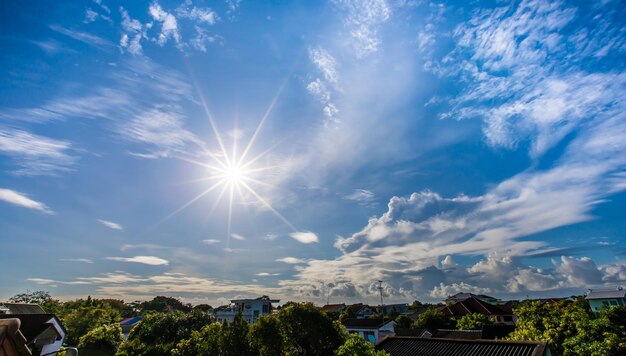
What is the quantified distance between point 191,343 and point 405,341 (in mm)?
16761

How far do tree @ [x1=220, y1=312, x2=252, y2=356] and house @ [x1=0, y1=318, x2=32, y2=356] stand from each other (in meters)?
20.7

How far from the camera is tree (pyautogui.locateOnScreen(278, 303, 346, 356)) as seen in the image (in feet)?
66.2

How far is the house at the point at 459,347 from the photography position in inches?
603

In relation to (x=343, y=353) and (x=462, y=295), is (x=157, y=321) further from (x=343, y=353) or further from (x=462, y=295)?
(x=462, y=295)

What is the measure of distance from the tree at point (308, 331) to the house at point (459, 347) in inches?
154

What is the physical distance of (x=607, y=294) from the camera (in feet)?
169

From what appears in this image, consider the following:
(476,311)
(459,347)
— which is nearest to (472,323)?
(476,311)

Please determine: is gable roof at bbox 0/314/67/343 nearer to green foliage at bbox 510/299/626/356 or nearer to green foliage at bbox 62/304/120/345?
green foliage at bbox 62/304/120/345

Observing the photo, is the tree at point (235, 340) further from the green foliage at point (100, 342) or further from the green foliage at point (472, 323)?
the green foliage at point (472, 323)

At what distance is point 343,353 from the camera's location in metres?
14.1

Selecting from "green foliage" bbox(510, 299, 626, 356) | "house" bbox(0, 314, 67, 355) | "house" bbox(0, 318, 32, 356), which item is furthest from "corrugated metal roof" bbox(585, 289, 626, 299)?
"house" bbox(0, 314, 67, 355)

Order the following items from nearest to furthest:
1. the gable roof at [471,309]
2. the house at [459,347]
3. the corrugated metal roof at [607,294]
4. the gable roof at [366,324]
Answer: the house at [459,347] < the corrugated metal roof at [607,294] < the gable roof at [366,324] < the gable roof at [471,309]

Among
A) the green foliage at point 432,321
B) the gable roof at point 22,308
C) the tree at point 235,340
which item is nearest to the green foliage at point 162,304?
the gable roof at point 22,308

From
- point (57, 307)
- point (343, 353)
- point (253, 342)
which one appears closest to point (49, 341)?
point (253, 342)
